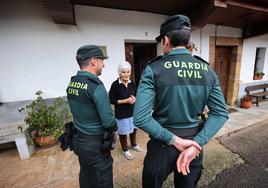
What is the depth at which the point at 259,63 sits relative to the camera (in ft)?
19.3

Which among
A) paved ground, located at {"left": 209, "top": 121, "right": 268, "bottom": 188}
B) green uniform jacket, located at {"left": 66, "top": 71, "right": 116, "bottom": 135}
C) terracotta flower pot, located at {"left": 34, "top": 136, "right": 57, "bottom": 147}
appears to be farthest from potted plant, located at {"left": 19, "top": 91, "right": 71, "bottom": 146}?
paved ground, located at {"left": 209, "top": 121, "right": 268, "bottom": 188}

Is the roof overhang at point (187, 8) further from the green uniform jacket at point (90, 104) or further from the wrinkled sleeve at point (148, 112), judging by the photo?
the wrinkled sleeve at point (148, 112)

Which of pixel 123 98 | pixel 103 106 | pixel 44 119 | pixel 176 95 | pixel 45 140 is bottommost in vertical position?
pixel 45 140

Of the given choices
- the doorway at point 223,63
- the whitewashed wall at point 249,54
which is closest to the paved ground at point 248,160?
the doorway at point 223,63

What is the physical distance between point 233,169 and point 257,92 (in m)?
4.83

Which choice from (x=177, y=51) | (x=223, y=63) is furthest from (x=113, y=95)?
(x=223, y=63)

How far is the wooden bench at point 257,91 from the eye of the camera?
17.5ft

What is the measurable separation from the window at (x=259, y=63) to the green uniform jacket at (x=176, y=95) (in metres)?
6.07

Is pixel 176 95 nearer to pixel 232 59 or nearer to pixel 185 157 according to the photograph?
pixel 185 157

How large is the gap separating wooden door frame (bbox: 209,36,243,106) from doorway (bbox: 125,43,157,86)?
1821 millimetres

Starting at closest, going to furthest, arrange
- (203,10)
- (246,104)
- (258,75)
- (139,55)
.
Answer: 1. (203,10)
2. (139,55)
3. (246,104)
4. (258,75)

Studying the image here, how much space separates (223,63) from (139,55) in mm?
2885

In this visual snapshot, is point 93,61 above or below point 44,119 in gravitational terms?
above

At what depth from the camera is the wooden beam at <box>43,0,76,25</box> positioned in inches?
85.7
